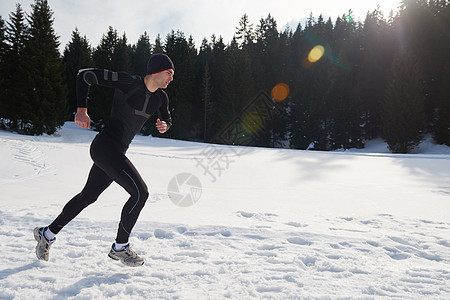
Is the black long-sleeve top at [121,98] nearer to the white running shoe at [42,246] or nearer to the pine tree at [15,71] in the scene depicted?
the white running shoe at [42,246]

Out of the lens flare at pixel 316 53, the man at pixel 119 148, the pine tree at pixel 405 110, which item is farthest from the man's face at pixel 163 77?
the lens flare at pixel 316 53

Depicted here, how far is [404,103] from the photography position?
2847 cm

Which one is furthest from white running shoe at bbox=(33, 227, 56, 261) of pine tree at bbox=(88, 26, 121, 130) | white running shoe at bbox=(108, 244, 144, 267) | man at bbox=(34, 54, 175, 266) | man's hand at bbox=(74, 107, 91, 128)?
pine tree at bbox=(88, 26, 121, 130)

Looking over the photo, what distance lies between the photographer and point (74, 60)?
153 ft

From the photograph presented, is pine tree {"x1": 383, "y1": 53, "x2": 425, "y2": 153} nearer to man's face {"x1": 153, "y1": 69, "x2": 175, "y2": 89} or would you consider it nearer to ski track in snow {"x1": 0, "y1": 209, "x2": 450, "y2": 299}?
ski track in snow {"x1": 0, "y1": 209, "x2": 450, "y2": 299}

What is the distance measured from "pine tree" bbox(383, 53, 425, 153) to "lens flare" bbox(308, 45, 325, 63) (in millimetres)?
12924

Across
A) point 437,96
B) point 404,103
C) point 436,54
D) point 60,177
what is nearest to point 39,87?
point 60,177

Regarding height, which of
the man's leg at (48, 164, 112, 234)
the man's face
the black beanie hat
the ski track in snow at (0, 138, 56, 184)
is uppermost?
the black beanie hat

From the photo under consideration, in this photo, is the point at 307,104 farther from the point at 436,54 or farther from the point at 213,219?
the point at 213,219

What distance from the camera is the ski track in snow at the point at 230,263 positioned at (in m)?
2.25

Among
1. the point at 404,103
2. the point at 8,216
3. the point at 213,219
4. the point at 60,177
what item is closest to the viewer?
the point at 8,216

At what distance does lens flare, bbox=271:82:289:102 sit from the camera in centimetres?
4034

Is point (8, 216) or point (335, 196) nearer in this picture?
point (8, 216)

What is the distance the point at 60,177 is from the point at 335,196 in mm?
6822
